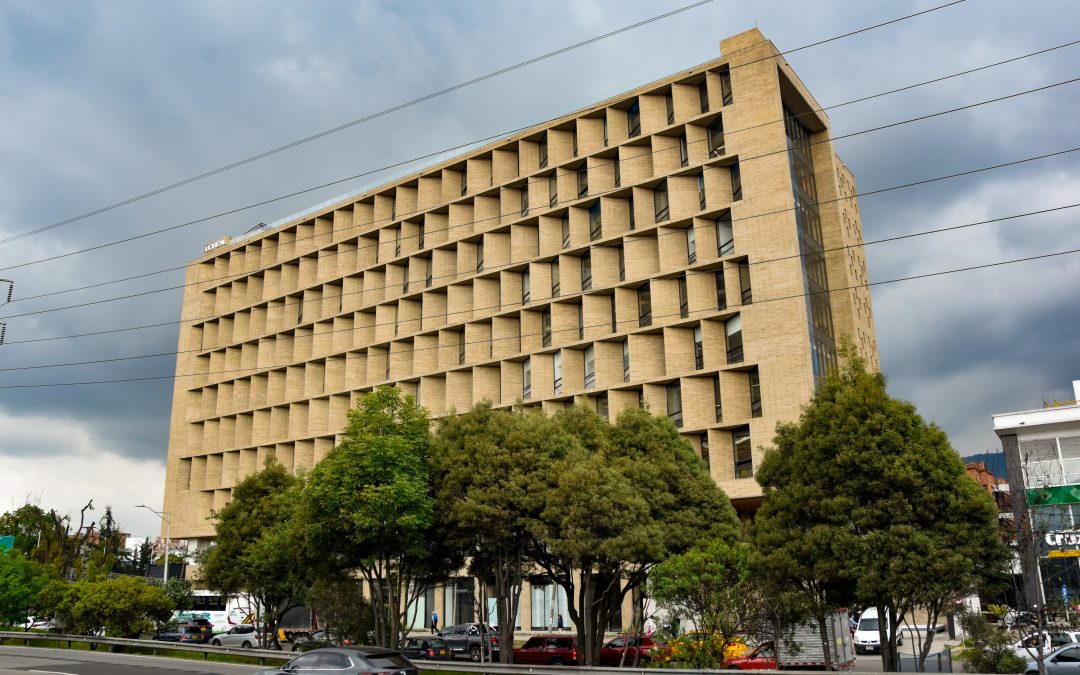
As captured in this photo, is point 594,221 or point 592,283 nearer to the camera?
point 592,283

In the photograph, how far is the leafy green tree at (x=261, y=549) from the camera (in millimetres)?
36031

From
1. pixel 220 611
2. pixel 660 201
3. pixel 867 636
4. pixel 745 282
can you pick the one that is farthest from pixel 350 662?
pixel 220 611

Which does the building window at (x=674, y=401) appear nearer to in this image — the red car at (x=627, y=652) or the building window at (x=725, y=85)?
the building window at (x=725, y=85)

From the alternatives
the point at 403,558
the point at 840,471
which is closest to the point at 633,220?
the point at 403,558

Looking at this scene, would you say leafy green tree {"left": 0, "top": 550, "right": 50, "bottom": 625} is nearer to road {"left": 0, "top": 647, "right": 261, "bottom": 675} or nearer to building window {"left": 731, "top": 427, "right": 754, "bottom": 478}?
road {"left": 0, "top": 647, "right": 261, "bottom": 675}

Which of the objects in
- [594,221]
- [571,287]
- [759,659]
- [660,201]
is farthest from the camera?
[594,221]

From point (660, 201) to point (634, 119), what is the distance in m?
6.22

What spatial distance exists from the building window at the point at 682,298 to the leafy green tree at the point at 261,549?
23158mm

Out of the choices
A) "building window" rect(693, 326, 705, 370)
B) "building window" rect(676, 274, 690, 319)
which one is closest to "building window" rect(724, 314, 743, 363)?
"building window" rect(693, 326, 705, 370)

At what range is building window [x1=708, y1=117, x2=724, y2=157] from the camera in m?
47.6

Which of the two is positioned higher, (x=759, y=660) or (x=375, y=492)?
(x=375, y=492)

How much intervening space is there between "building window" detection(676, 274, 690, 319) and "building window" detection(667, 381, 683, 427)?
3989mm

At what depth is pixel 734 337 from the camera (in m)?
45.2

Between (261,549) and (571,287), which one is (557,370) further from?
(261,549)
